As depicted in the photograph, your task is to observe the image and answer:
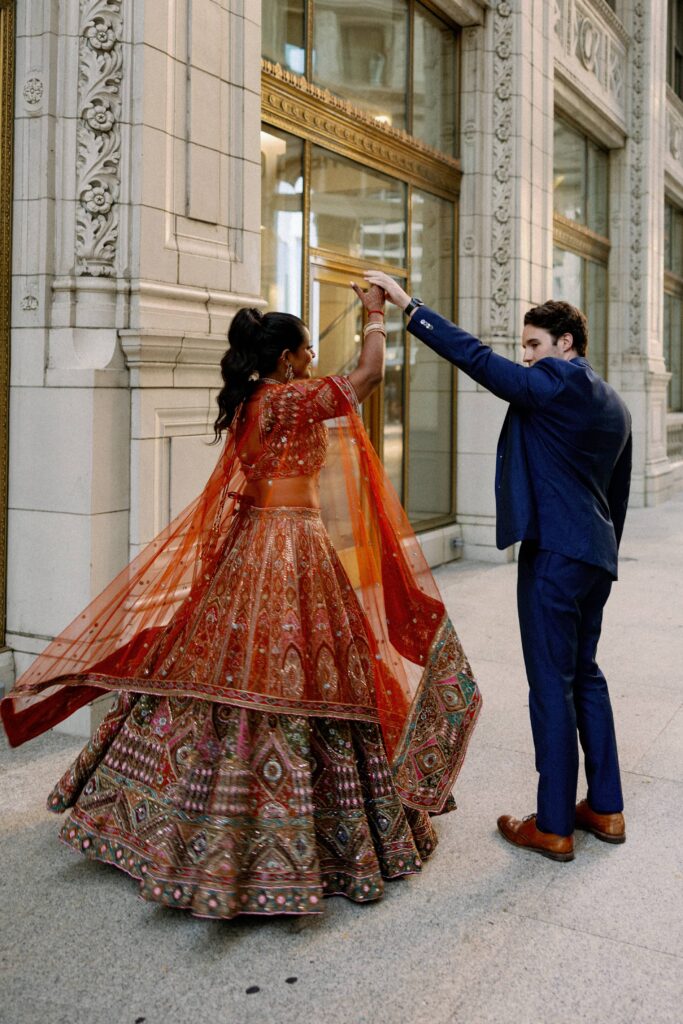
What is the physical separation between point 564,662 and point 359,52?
251 inches

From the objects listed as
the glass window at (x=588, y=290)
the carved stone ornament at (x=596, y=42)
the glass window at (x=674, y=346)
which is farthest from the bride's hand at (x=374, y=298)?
the glass window at (x=674, y=346)

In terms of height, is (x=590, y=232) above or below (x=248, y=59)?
above

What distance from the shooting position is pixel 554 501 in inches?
141

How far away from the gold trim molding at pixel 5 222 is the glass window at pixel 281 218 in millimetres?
2265

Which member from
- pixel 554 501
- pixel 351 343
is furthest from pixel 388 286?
pixel 351 343

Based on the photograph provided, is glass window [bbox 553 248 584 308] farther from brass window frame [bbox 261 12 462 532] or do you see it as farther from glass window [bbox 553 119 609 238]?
brass window frame [bbox 261 12 462 532]

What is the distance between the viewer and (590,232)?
14.2 m

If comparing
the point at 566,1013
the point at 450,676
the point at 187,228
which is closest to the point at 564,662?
the point at 450,676

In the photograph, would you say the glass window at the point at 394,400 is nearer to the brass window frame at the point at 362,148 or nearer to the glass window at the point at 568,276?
the brass window frame at the point at 362,148

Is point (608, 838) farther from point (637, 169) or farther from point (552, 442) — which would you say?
point (637, 169)

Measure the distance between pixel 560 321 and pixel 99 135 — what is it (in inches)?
103

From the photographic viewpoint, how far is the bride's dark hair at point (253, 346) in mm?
3508

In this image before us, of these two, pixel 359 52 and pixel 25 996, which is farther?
pixel 359 52

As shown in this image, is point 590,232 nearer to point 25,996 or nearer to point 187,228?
point 187,228
